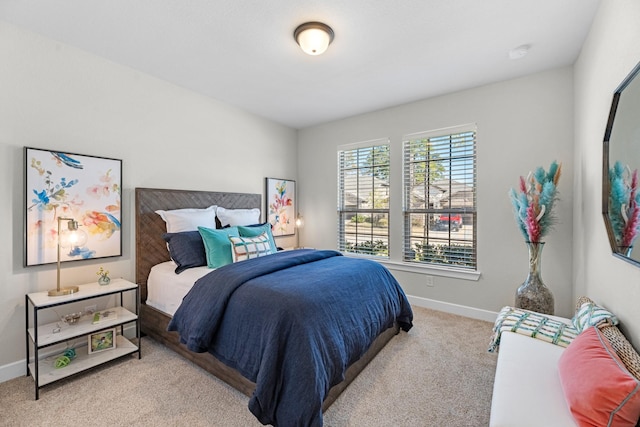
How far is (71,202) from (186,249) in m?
0.98

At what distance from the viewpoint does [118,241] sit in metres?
2.67

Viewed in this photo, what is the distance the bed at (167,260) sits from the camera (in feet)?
6.63

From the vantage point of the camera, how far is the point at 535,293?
247 cm

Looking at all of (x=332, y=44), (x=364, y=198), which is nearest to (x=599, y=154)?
(x=332, y=44)

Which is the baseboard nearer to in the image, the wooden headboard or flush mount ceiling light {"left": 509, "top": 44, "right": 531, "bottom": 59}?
flush mount ceiling light {"left": 509, "top": 44, "right": 531, "bottom": 59}

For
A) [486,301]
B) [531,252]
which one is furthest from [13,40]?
[486,301]

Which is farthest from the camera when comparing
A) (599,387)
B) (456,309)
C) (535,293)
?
(456,309)

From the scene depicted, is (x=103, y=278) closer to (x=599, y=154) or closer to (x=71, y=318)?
(x=71, y=318)

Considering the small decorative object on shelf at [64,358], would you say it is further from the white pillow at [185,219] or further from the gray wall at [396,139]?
the white pillow at [185,219]

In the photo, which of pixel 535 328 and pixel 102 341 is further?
pixel 102 341

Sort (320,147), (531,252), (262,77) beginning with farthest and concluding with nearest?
(320,147) → (262,77) → (531,252)

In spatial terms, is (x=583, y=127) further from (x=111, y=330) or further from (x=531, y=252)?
(x=111, y=330)

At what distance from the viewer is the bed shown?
2.02m

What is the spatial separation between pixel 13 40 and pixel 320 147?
340 cm
